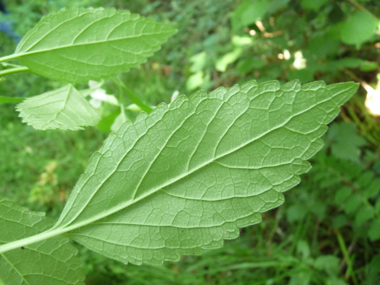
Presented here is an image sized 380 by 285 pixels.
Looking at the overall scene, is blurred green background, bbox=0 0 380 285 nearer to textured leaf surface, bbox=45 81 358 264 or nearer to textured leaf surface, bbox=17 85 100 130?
textured leaf surface, bbox=17 85 100 130

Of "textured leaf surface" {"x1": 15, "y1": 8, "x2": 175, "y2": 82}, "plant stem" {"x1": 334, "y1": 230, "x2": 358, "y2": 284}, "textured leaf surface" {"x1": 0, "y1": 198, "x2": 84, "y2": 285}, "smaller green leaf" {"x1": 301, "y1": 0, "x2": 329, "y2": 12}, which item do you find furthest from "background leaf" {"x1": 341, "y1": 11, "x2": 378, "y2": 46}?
"textured leaf surface" {"x1": 0, "y1": 198, "x2": 84, "y2": 285}

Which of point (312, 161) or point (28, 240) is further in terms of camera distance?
point (312, 161)

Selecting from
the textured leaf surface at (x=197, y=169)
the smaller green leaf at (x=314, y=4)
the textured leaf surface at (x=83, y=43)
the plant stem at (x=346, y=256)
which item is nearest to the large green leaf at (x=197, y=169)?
the textured leaf surface at (x=197, y=169)

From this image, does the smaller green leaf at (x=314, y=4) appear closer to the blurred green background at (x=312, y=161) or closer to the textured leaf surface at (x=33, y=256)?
the blurred green background at (x=312, y=161)

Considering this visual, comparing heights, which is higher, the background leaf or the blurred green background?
the background leaf

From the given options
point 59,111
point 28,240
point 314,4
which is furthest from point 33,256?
point 314,4

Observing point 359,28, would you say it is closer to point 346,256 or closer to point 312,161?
point 312,161
